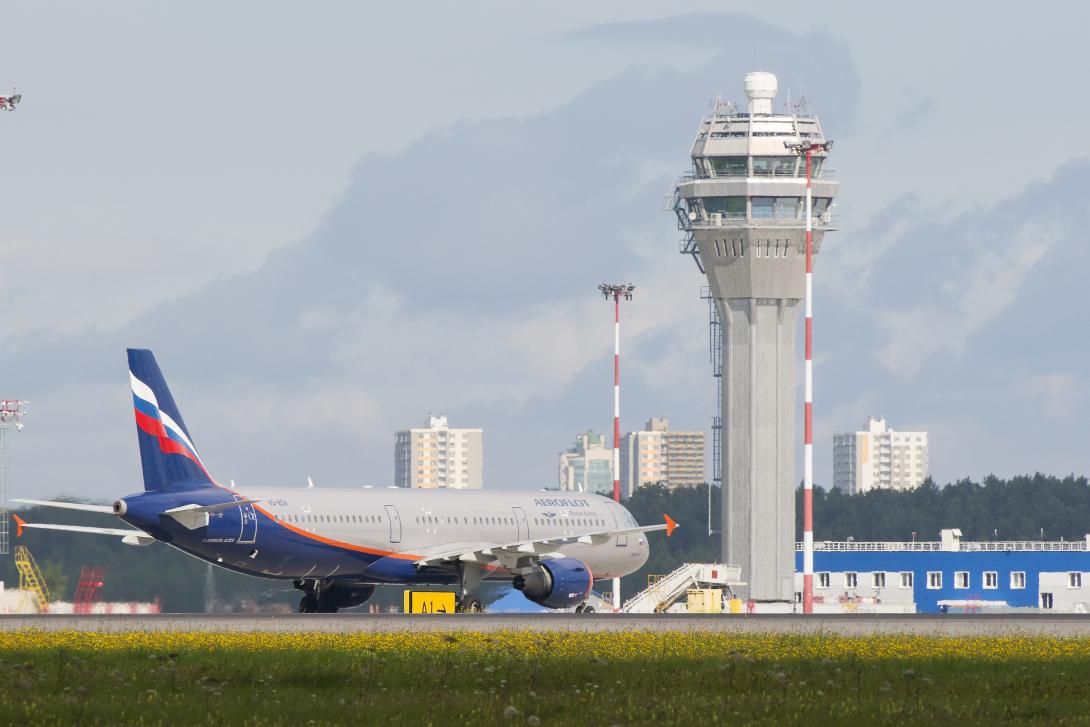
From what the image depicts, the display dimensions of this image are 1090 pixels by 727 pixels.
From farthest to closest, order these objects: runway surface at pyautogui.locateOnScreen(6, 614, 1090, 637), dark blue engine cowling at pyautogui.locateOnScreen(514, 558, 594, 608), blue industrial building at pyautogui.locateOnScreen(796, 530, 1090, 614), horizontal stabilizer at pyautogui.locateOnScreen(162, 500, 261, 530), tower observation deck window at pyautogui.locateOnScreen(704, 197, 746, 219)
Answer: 1. blue industrial building at pyautogui.locateOnScreen(796, 530, 1090, 614)
2. tower observation deck window at pyautogui.locateOnScreen(704, 197, 746, 219)
3. dark blue engine cowling at pyautogui.locateOnScreen(514, 558, 594, 608)
4. horizontal stabilizer at pyautogui.locateOnScreen(162, 500, 261, 530)
5. runway surface at pyautogui.locateOnScreen(6, 614, 1090, 637)

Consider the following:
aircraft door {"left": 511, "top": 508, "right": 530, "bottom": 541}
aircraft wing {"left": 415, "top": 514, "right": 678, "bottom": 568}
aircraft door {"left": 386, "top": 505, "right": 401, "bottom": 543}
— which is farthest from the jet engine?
aircraft door {"left": 511, "top": 508, "right": 530, "bottom": 541}

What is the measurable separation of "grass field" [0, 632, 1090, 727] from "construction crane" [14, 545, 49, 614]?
46774 mm

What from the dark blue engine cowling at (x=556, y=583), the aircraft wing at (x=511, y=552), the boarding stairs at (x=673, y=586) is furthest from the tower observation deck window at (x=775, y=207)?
the dark blue engine cowling at (x=556, y=583)

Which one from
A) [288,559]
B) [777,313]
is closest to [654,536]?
[777,313]

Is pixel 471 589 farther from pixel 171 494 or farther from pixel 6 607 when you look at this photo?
pixel 6 607

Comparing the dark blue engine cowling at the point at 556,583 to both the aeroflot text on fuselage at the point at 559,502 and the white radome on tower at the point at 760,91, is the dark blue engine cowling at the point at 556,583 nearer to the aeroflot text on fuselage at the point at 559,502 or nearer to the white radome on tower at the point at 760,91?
the aeroflot text on fuselage at the point at 559,502

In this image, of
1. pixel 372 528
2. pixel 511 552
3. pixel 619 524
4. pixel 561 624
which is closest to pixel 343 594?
pixel 372 528

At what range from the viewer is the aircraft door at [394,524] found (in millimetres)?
67375

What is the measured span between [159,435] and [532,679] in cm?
3326

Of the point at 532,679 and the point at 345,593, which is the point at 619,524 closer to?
the point at 345,593

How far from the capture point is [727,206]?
387ft

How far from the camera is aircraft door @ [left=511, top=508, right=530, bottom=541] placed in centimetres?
7200

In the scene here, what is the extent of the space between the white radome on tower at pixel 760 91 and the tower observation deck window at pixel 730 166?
4641mm

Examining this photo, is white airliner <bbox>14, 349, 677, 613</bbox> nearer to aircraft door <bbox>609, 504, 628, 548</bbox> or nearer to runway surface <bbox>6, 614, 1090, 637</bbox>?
aircraft door <bbox>609, 504, 628, 548</bbox>
